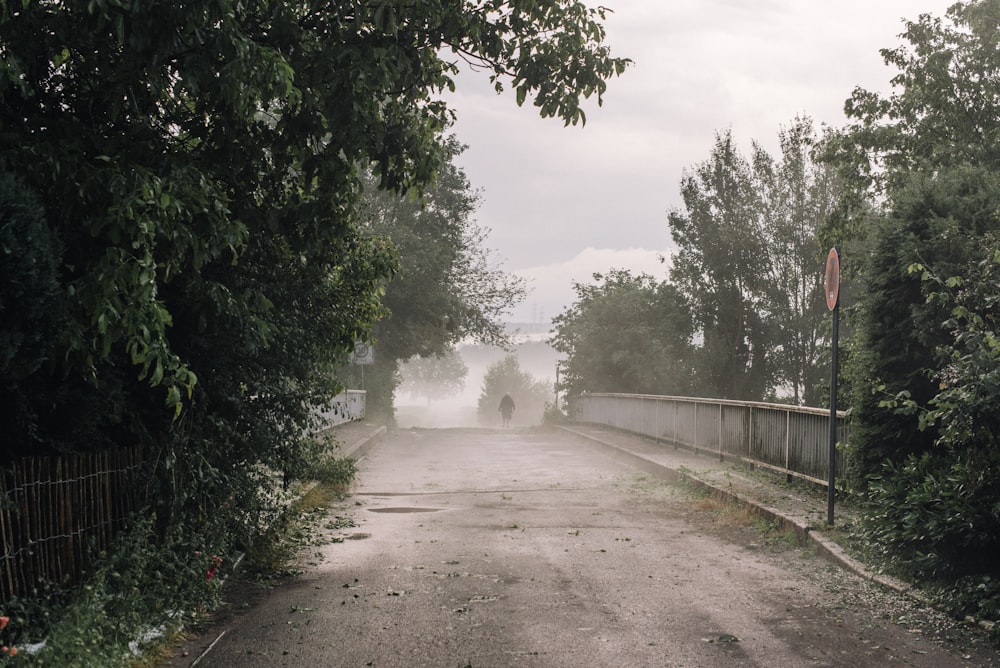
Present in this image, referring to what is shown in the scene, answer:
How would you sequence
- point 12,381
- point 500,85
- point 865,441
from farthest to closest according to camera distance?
point 865,441
point 500,85
point 12,381

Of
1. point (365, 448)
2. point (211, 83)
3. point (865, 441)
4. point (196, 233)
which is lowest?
point (365, 448)

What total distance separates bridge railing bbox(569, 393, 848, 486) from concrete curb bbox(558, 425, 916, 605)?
3.75 ft

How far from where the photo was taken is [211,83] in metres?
5.87

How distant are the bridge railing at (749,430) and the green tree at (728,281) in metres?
9.62

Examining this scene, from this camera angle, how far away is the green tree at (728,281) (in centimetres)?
3594

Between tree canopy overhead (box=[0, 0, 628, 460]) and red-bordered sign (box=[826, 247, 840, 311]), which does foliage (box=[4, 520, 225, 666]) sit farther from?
red-bordered sign (box=[826, 247, 840, 311])

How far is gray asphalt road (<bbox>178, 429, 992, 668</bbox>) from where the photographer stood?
5812mm

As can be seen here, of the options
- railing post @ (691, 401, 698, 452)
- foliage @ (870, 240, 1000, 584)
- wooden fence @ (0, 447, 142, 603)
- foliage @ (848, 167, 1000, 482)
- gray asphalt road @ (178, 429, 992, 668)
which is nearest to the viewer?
wooden fence @ (0, 447, 142, 603)

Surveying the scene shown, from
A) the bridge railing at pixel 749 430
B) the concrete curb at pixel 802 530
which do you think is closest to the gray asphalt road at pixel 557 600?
the concrete curb at pixel 802 530

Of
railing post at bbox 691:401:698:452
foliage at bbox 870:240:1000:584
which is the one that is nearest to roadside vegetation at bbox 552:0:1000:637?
foliage at bbox 870:240:1000:584

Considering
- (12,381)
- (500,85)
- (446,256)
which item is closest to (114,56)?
(12,381)

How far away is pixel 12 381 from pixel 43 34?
7.29 ft

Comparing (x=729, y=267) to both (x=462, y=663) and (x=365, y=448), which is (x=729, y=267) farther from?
(x=462, y=663)

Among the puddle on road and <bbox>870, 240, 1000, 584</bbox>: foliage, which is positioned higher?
<bbox>870, 240, 1000, 584</bbox>: foliage
